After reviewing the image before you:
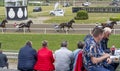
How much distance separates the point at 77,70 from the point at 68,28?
72.3ft

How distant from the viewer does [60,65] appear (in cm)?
890

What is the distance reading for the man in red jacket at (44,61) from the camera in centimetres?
909

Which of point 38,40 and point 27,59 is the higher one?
point 27,59

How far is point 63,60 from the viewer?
8.88m

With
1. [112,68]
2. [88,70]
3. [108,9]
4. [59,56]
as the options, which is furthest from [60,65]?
[108,9]

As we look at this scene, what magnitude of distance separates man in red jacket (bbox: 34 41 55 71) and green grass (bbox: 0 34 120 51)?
11485 millimetres

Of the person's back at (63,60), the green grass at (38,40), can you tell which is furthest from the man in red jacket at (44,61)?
the green grass at (38,40)

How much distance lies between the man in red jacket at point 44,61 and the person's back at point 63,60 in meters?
0.24

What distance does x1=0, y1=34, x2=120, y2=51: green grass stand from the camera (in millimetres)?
21384

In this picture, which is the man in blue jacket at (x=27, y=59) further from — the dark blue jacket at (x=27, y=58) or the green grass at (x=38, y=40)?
the green grass at (x=38, y=40)

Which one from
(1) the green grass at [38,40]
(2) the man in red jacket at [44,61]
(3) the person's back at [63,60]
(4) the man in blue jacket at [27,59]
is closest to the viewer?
(3) the person's back at [63,60]

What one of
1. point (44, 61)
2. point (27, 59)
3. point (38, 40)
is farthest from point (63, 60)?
point (38, 40)

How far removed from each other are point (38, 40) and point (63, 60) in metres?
15.0

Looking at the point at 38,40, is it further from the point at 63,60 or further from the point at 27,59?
the point at 63,60
